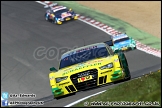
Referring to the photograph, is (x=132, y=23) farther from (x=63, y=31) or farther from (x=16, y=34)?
(x=16, y=34)

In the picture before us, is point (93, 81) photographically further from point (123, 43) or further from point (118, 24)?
point (118, 24)

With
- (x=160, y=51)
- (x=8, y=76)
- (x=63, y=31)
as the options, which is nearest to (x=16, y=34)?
(x=63, y=31)

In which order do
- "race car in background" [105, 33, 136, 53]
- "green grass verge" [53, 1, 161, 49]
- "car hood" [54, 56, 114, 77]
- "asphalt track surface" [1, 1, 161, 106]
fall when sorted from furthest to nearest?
"green grass verge" [53, 1, 161, 49]
"race car in background" [105, 33, 136, 53]
"asphalt track surface" [1, 1, 161, 106]
"car hood" [54, 56, 114, 77]

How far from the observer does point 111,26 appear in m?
28.9

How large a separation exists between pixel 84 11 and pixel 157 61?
13783mm

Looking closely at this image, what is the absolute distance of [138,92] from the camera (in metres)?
11.0

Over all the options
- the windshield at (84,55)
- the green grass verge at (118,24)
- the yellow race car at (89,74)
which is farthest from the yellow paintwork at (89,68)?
the green grass verge at (118,24)

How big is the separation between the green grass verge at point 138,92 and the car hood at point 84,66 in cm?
107

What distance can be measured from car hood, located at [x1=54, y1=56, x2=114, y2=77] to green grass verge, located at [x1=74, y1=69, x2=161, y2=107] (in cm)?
107

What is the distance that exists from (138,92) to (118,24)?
1844cm

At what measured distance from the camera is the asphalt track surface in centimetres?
1923

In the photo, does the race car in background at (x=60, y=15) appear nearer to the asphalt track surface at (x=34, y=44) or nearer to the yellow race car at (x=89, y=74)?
the asphalt track surface at (x=34, y=44)

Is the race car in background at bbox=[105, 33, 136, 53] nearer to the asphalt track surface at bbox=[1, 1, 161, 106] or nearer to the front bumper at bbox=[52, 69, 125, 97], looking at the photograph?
the asphalt track surface at bbox=[1, 1, 161, 106]

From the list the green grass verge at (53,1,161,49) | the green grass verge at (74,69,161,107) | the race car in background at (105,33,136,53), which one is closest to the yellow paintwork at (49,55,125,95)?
the green grass verge at (74,69,161,107)
